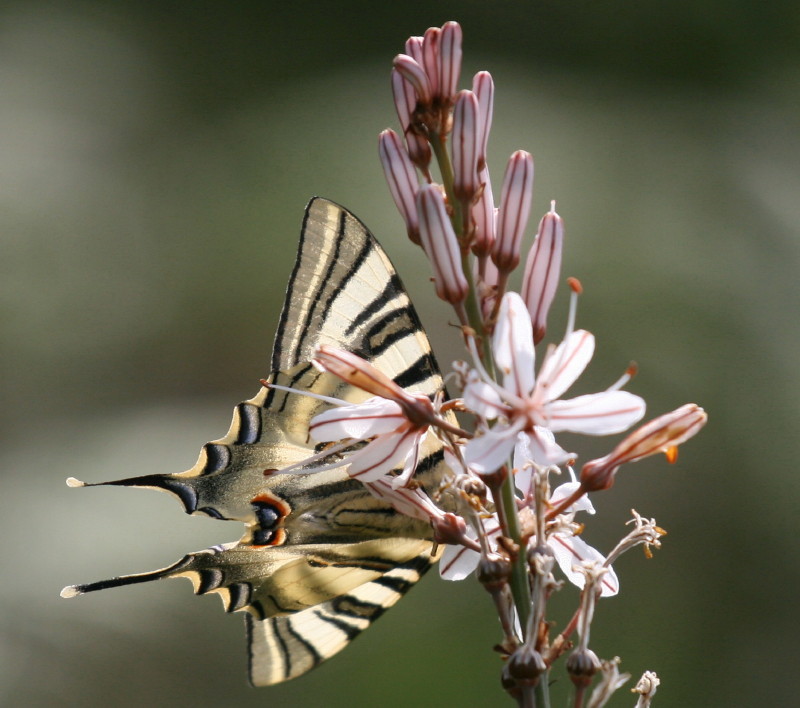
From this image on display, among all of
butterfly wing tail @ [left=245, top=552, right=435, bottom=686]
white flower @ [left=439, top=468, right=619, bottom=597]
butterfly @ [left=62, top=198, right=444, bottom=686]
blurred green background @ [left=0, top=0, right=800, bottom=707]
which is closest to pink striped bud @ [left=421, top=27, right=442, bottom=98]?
butterfly @ [left=62, top=198, right=444, bottom=686]

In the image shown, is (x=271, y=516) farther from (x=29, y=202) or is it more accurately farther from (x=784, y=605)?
(x=29, y=202)

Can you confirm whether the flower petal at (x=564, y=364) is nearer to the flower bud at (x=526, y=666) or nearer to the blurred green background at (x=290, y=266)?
the flower bud at (x=526, y=666)

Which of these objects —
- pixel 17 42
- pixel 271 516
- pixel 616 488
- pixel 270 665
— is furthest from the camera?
pixel 17 42

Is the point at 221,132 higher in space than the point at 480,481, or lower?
higher

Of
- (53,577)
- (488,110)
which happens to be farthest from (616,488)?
(488,110)

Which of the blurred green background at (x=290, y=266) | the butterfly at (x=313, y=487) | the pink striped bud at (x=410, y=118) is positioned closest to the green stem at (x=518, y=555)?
the butterfly at (x=313, y=487)

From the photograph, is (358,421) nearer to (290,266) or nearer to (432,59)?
(432,59)
